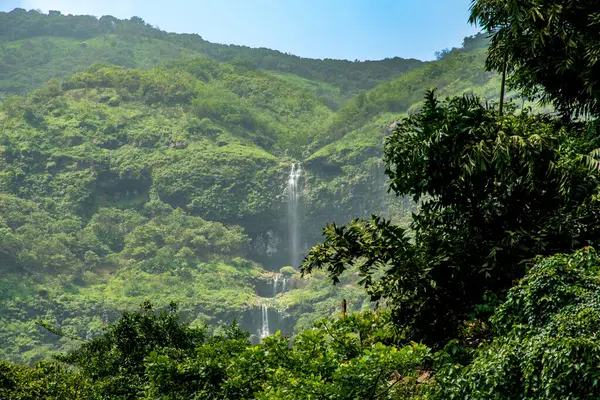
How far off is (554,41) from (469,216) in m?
3.17

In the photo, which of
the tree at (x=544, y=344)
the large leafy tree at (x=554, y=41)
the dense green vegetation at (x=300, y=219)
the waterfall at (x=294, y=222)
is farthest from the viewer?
the waterfall at (x=294, y=222)

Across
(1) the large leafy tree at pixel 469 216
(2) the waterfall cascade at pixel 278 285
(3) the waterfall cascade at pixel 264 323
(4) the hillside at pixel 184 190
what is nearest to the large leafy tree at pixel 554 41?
(1) the large leafy tree at pixel 469 216

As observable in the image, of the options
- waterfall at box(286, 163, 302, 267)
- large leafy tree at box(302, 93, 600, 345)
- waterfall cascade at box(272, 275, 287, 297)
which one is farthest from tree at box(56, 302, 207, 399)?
waterfall at box(286, 163, 302, 267)

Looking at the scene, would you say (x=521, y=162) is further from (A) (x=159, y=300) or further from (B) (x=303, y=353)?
(A) (x=159, y=300)

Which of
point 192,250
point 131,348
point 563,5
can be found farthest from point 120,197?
point 563,5

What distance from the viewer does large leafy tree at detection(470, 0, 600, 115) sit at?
10727 mm

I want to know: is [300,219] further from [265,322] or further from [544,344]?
[544,344]

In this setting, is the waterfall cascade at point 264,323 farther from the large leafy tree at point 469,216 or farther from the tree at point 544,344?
the tree at point 544,344

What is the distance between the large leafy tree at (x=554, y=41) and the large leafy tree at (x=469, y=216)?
1.15 metres

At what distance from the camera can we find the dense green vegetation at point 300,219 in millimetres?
8305

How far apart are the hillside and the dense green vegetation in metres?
0.27

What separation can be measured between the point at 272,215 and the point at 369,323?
73248 mm

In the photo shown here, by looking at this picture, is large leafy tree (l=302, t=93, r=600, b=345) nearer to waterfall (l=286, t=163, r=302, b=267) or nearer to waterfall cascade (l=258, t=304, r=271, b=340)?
waterfall cascade (l=258, t=304, r=271, b=340)

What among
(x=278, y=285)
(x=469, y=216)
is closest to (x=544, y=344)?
(x=469, y=216)
